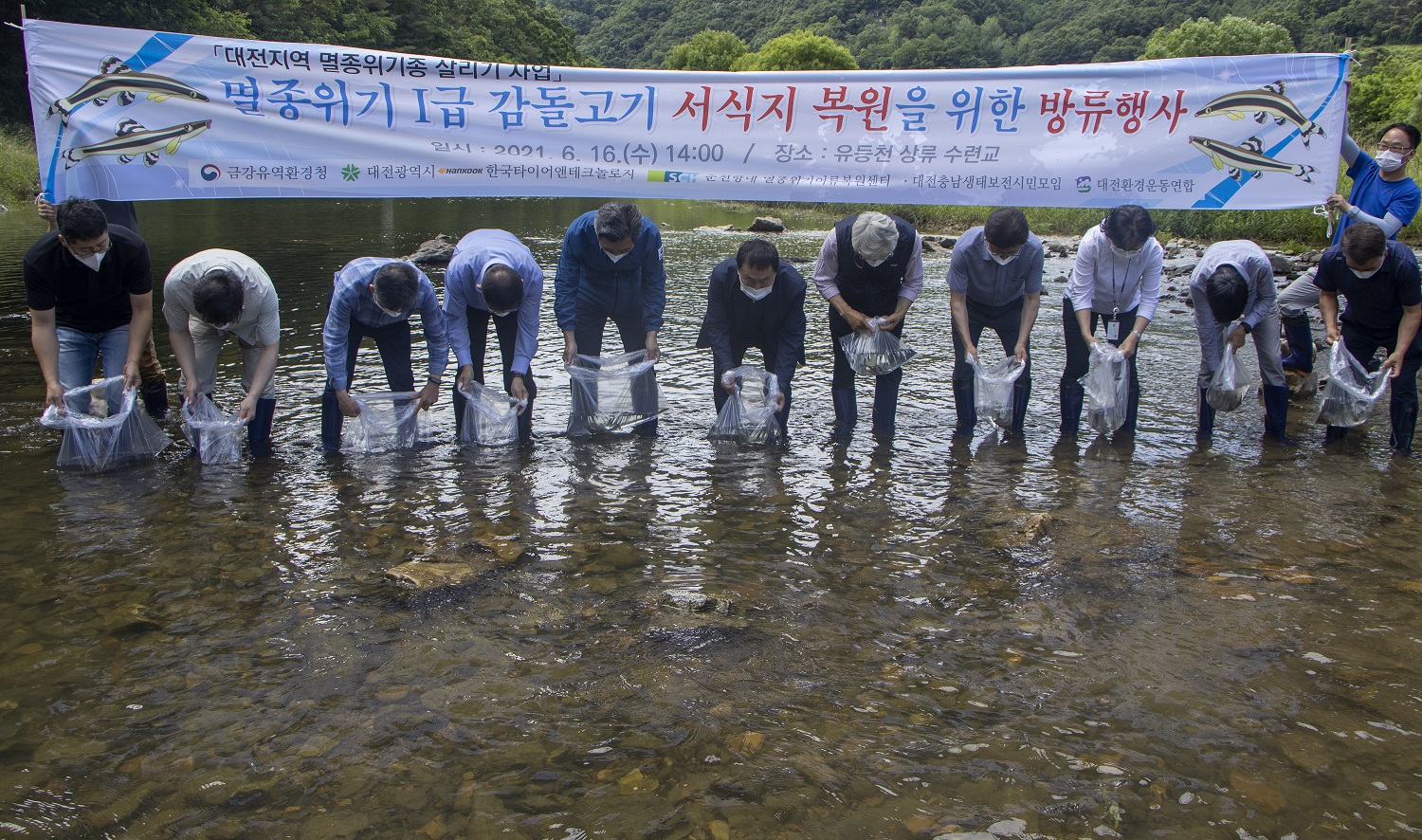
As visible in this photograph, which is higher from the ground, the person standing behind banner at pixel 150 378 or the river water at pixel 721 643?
the person standing behind banner at pixel 150 378

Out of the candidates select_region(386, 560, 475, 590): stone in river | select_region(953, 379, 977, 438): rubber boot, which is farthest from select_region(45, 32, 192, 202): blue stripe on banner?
select_region(953, 379, 977, 438): rubber boot

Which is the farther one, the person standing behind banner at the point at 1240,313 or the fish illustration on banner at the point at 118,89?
the person standing behind banner at the point at 1240,313

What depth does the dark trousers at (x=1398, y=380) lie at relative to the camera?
5219 millimetres

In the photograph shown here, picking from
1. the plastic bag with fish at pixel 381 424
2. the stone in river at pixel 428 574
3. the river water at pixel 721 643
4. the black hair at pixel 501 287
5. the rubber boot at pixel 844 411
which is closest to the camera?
the river water at pixel 721 643

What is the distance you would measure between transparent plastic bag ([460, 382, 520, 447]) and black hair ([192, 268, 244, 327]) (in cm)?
123

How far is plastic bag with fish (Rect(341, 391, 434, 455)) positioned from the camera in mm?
5184

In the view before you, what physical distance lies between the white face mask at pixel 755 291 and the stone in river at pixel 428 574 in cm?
221

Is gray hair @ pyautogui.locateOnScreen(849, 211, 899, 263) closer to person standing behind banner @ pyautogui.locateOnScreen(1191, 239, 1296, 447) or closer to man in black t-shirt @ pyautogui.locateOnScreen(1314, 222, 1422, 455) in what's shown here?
person standing behind banner @ pyautogui.locateOnScreen(1191, 239, 1296, 447)

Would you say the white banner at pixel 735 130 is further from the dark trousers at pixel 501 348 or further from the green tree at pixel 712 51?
the green tree at pixel 712 51

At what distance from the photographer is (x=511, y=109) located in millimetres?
5562

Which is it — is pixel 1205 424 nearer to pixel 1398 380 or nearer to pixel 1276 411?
pixel 1276 411

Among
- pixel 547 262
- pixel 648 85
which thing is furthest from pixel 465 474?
pixel 547 262

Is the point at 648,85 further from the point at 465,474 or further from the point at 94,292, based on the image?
the point at 94,292

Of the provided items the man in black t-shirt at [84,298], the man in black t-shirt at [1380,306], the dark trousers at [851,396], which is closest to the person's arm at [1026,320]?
the dark trousers at [851,396]
